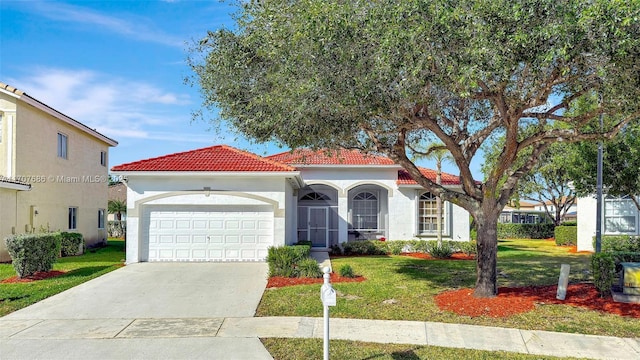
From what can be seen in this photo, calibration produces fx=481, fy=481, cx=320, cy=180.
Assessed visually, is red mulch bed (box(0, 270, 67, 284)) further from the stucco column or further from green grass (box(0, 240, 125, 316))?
the stucco column

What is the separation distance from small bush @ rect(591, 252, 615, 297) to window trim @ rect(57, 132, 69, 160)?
69.2 ft

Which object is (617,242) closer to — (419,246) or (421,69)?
(419,246)

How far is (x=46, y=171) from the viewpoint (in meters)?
20.2

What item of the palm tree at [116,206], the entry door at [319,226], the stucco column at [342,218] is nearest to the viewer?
the stucco column at [342,218]

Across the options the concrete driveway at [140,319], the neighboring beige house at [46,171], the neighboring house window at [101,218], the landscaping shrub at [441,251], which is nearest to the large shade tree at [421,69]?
the concrete driveway at [140,319]

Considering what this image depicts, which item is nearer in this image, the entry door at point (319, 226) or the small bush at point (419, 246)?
the small bush at point (419, 246)

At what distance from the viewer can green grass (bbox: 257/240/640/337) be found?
884cm

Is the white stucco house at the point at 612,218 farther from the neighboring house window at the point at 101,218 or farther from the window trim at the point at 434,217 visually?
the neighboring house window at the point at 101,218

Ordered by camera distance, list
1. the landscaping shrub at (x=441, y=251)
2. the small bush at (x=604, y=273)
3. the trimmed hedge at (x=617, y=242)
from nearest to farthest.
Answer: the small bush at (x=604, y=273)
the landscaping shrub at (x=441, y=251)
the trimmed hedge at (x=617, y=242)

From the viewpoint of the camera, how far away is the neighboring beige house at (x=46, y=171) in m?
18.0

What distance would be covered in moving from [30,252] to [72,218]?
32.3ft

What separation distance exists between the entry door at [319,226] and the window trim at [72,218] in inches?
440

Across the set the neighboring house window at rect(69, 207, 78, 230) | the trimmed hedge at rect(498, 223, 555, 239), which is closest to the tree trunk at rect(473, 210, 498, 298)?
the neighboring house window at rect(69, 207, 78, 230)

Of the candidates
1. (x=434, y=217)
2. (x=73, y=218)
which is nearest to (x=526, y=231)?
(x=434, y=217)
